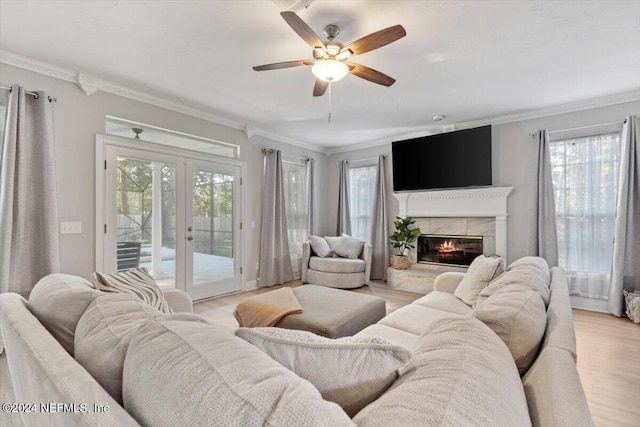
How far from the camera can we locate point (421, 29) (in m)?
→ 2.28

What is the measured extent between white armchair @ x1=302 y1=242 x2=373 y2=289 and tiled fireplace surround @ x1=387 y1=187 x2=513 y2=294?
1.51ft

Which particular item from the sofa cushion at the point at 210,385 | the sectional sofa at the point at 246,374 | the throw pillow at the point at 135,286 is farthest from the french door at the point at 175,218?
the sofa cushion at the point at 210,385

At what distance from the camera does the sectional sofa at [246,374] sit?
0.53 metres

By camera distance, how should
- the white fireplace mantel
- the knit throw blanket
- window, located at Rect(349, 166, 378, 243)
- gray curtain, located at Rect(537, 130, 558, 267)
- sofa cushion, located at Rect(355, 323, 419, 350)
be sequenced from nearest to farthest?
sofa cushion, located at Rect(355, 323, 419, 350) < the knit throw blanket < gray curtain, located at Rect(537, 130, 558, 267) < the white fireplace mantel < window, located at Rect(349, 166, 378, 243)

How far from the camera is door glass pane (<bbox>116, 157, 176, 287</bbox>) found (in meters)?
3.38

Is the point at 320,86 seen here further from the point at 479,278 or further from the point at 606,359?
the point at 606,359

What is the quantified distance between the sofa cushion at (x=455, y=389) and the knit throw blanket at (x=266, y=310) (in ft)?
5.11

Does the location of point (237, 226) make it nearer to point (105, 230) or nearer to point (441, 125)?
point (105, 230)

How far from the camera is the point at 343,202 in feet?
19.6

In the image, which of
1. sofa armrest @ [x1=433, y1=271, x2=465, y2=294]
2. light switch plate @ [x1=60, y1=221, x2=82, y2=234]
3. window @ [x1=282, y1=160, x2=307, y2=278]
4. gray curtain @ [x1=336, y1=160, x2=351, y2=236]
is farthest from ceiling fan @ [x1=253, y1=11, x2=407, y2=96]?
gray curtain @ [x1=336, y1=160, x2=351, y2=236]

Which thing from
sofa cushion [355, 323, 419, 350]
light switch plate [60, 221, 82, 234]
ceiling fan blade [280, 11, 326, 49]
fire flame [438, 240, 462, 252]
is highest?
ceiling fan blade [280, 11, 326, 49]

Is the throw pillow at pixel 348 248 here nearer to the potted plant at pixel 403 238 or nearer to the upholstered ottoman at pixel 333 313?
the potted plant at pixel 403 238

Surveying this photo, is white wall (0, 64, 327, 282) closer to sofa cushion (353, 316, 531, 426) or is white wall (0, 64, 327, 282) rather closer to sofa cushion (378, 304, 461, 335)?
sofa cushion (378, 304, 461, 335)

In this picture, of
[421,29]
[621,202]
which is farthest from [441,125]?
[421,29]
